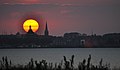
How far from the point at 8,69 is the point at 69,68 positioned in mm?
3560

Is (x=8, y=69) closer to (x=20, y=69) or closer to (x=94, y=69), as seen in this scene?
(x=20, y=69)

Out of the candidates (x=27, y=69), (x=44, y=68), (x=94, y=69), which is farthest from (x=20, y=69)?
(x=94, y=69)

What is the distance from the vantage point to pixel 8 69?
20516mm

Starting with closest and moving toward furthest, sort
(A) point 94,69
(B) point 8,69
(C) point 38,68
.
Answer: (C) point 38,68 < (A) point 94,69 < (B) point 8,69

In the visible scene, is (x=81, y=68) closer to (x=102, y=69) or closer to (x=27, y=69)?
(x=102, y=69)

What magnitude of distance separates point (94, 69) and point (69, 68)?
51.3 inches

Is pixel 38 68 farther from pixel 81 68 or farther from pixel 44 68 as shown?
pixel 81 68

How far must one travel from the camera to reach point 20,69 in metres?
21.3

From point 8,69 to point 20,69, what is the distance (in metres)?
1.00

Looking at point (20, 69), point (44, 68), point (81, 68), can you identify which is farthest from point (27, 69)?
point (81, 68)

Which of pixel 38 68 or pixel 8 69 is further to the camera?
pixel 8 69

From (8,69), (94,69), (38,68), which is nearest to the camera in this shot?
(38,68)

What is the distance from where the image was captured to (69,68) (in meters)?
18.9

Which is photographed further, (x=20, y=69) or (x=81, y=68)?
(x=20, y=69)
